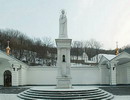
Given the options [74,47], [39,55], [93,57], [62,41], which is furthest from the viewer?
[93,57]

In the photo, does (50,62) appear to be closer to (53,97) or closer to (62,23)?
(62,23)

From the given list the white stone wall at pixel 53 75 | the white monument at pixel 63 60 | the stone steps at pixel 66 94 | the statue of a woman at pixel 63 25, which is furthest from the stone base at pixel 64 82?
the white stone wall at pixel 53 75

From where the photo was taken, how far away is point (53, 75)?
36.0 metres

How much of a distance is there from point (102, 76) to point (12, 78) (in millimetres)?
14935

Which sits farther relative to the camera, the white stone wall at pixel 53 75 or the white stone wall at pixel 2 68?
the white stone wall at pixel 53 75

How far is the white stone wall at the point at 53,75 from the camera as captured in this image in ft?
117

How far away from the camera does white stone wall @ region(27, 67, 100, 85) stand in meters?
35.8

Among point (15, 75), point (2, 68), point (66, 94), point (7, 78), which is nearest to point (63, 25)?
point (66, 94)

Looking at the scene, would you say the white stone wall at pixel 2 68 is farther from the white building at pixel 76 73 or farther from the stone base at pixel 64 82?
the stone base at pixel 64 82

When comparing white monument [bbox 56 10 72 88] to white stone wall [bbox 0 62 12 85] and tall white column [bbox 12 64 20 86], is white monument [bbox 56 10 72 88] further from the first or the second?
white stone wall [bbox 0 62 12 85]

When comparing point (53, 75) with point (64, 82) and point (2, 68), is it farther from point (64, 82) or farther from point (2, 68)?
point (64, 82)

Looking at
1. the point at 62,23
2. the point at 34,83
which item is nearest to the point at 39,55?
the point at 34,83

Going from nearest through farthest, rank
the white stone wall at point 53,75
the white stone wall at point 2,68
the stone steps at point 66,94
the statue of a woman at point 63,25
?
the stone steps at point 66,94 < the statue of a woman at point 63,25 < the white stone wall at point 2,68 < the white stone wall at point 53,75

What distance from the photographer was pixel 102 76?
3569 centimetres
